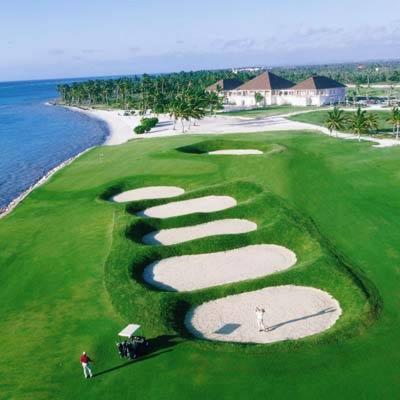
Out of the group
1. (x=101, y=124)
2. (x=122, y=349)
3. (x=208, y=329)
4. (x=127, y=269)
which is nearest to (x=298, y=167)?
(x=127, y=269)

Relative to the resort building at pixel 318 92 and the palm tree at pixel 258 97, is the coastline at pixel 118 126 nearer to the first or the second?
the palm tree at pixel 258 97

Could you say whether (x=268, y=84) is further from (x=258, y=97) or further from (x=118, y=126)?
(x=118, y=126)

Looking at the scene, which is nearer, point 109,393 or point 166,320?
point 109,393

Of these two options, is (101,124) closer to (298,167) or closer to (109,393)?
(298,167)

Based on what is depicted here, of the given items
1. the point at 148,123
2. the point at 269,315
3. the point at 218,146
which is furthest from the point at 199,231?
the point at 148,123

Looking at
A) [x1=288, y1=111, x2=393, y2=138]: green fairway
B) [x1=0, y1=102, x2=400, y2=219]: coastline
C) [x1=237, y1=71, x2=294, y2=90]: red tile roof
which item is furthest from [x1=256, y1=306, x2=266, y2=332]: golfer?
[x1=237, y1=71, x2=294, y2=90]: red tile roof

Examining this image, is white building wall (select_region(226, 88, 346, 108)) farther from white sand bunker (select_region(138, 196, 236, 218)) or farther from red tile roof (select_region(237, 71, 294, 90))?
white sand bunker (select_region(138, 196, 236, 218))
